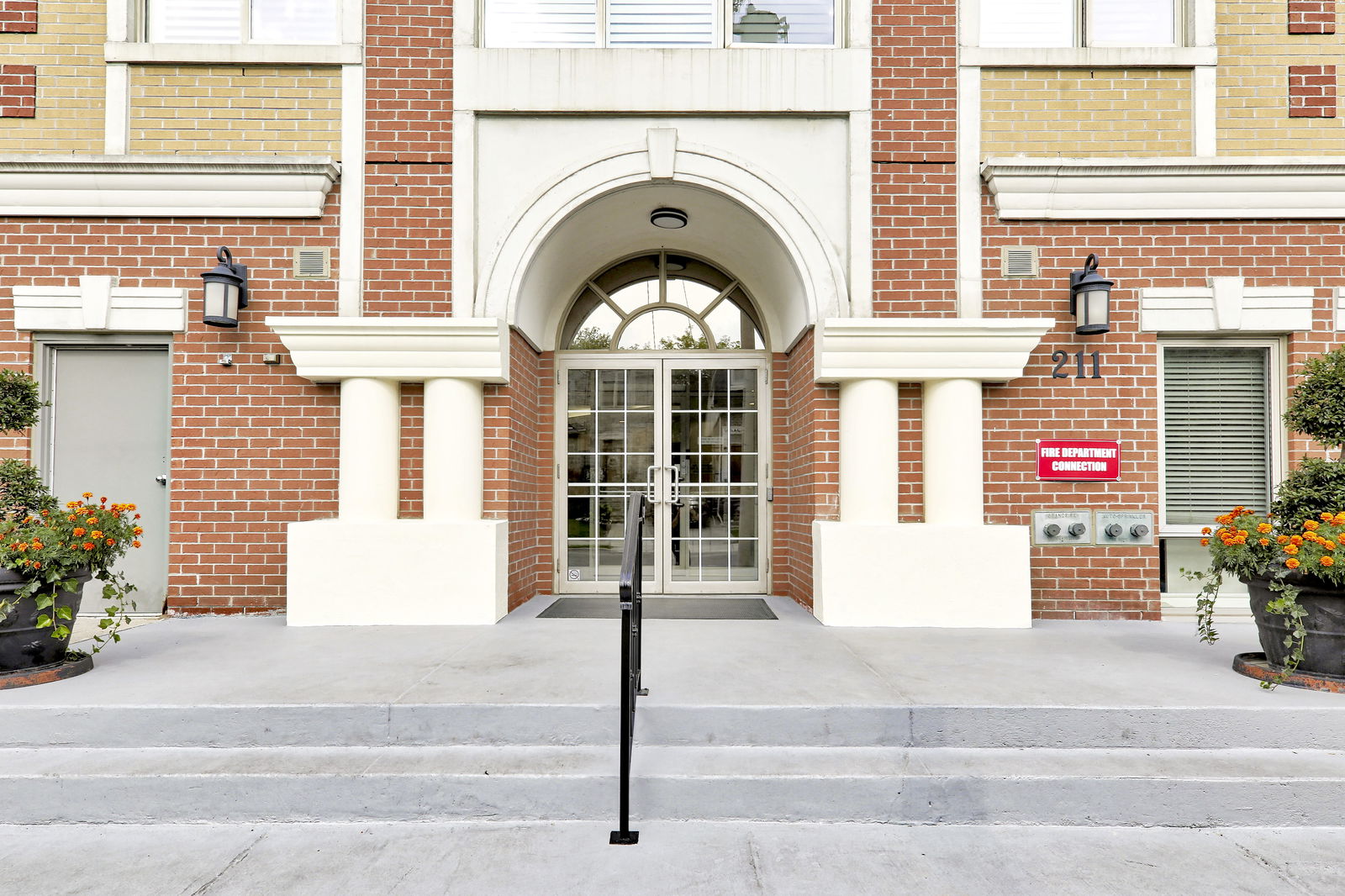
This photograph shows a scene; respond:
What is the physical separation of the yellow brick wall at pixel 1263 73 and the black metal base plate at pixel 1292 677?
381 centimetres

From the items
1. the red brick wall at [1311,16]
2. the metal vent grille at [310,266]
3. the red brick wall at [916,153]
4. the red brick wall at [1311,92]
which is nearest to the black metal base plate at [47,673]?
the metal vent grille at [310,266]

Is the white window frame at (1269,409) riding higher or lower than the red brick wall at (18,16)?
lower

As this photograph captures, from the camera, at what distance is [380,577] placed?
5020 mm

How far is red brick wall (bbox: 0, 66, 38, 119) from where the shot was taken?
5441 millimetres

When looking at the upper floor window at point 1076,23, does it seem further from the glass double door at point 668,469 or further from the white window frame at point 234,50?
the white window frame at point 234,50

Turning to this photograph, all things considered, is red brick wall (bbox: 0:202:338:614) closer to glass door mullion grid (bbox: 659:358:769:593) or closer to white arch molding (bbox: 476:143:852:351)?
white arch molding (bbox: 476:143:852:351)

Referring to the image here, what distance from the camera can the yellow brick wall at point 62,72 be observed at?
5445 mm

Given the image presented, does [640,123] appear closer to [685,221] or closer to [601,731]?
[685,221]

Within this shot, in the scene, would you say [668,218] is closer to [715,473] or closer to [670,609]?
[715,473]

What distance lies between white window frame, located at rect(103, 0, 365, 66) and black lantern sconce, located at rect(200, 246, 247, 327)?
145 cm

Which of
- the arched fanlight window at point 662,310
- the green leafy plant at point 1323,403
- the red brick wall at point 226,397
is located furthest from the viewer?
the arched fanlight window at point 662,310

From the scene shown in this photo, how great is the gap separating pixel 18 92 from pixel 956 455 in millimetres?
7349

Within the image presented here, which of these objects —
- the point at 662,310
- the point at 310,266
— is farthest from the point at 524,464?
the point at 310,266

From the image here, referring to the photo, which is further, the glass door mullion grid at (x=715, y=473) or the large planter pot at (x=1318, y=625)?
the glass door mullion grid at (x=715, y=473)
